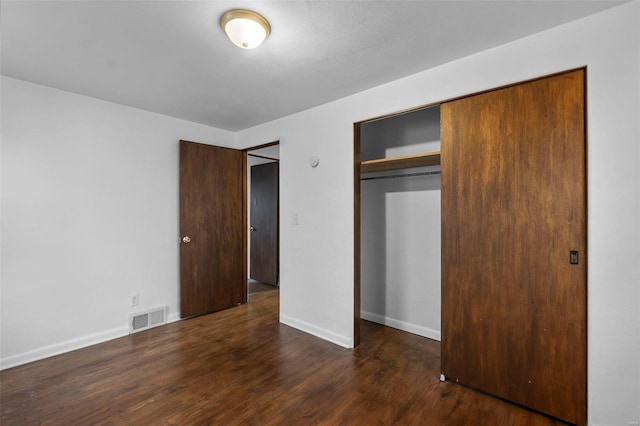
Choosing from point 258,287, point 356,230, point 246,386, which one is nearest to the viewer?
point 246,386

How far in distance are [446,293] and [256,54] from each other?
2202mm

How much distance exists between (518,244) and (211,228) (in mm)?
3213

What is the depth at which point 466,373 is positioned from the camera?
84.5 inches

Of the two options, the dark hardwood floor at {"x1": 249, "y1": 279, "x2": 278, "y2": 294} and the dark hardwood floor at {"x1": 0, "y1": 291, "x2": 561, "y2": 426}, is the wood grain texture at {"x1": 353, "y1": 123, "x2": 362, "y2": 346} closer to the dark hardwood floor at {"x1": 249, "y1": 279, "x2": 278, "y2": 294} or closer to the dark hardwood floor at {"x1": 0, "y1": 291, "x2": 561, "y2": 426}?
the dark hardwood floor at {"x1": 0, "y1": 291, "x2": 561, "y2": 426}

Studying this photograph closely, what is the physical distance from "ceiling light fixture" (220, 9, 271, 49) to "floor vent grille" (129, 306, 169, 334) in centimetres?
292

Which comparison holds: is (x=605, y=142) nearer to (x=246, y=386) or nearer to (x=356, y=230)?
(x=356, y=230)

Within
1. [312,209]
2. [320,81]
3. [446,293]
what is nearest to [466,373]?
[446,293]

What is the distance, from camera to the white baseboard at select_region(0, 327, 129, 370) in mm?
2455

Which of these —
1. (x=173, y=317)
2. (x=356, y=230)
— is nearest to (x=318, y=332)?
(x=356, y=230)

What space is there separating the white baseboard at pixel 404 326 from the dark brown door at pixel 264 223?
6.76 ft

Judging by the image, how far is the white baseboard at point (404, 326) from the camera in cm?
297

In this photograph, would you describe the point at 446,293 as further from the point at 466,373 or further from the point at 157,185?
the point at 157,185

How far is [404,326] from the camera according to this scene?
3.17 metres

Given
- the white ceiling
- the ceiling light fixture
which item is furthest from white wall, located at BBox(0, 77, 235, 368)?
→ the ceiling light fixture
